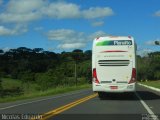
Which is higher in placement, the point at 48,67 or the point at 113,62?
the point at 48,67

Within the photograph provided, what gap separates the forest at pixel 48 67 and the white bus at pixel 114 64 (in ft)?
261

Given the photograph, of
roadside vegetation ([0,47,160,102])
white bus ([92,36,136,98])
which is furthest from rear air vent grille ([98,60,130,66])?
roadside vegetation ([0,47,160,102])

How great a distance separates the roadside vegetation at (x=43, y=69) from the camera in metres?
111

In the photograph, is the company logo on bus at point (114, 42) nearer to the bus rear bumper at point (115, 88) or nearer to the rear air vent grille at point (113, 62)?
the rear air vent grille at point (113, 62)

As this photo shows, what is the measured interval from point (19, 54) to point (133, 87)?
432ft

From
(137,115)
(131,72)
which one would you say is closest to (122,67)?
(131,72)

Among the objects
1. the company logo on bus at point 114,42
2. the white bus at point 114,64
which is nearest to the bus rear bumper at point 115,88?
the white bus at point 114,64

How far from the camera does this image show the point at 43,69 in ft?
458

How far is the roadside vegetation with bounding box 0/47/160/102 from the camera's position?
11125cm

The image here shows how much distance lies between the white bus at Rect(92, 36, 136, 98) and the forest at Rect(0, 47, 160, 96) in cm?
7948

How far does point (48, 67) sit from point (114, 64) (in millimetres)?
110542

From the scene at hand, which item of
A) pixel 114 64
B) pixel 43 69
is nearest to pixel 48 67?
pixel 43 69

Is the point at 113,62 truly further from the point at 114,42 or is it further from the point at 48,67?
the point at 48,67

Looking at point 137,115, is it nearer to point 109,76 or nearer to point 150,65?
point 109,76
